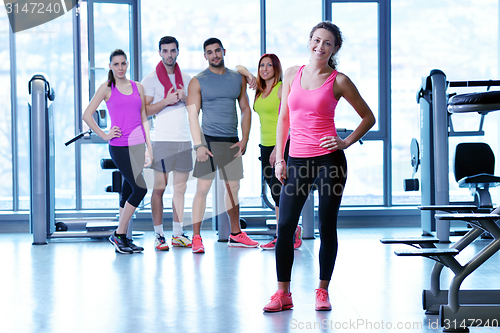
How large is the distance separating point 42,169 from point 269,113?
6.45 feet

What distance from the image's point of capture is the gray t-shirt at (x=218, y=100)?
3.57 metres

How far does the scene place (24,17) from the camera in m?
5.04

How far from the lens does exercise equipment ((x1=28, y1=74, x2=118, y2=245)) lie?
400 centimetres

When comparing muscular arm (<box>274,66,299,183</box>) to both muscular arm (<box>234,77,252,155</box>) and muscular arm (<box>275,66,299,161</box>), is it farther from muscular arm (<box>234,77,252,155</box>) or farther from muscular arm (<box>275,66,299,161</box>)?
muscular arm (<box>234,77,252,155</box>)

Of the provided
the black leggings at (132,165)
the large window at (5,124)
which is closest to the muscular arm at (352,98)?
the black leggings at (132,165)

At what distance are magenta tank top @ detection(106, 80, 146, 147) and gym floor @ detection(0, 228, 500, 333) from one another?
854 millimetres

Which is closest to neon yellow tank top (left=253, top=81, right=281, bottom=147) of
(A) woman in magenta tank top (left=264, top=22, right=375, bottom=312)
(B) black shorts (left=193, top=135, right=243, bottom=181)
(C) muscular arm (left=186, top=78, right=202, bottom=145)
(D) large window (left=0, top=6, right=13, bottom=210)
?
(B) black shorts (left=193, top=135, right=243, bottom=181)

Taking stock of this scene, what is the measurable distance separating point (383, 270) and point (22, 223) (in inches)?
141

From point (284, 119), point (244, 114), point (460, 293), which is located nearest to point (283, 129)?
point (284, 119)

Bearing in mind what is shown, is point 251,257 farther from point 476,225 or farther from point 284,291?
point 476,225

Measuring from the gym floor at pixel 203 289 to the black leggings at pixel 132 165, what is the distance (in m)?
0.46

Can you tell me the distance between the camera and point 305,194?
225 cm

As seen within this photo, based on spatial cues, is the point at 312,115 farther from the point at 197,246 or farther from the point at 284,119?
the point at 197,246

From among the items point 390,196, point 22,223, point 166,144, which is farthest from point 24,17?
point 390,196
